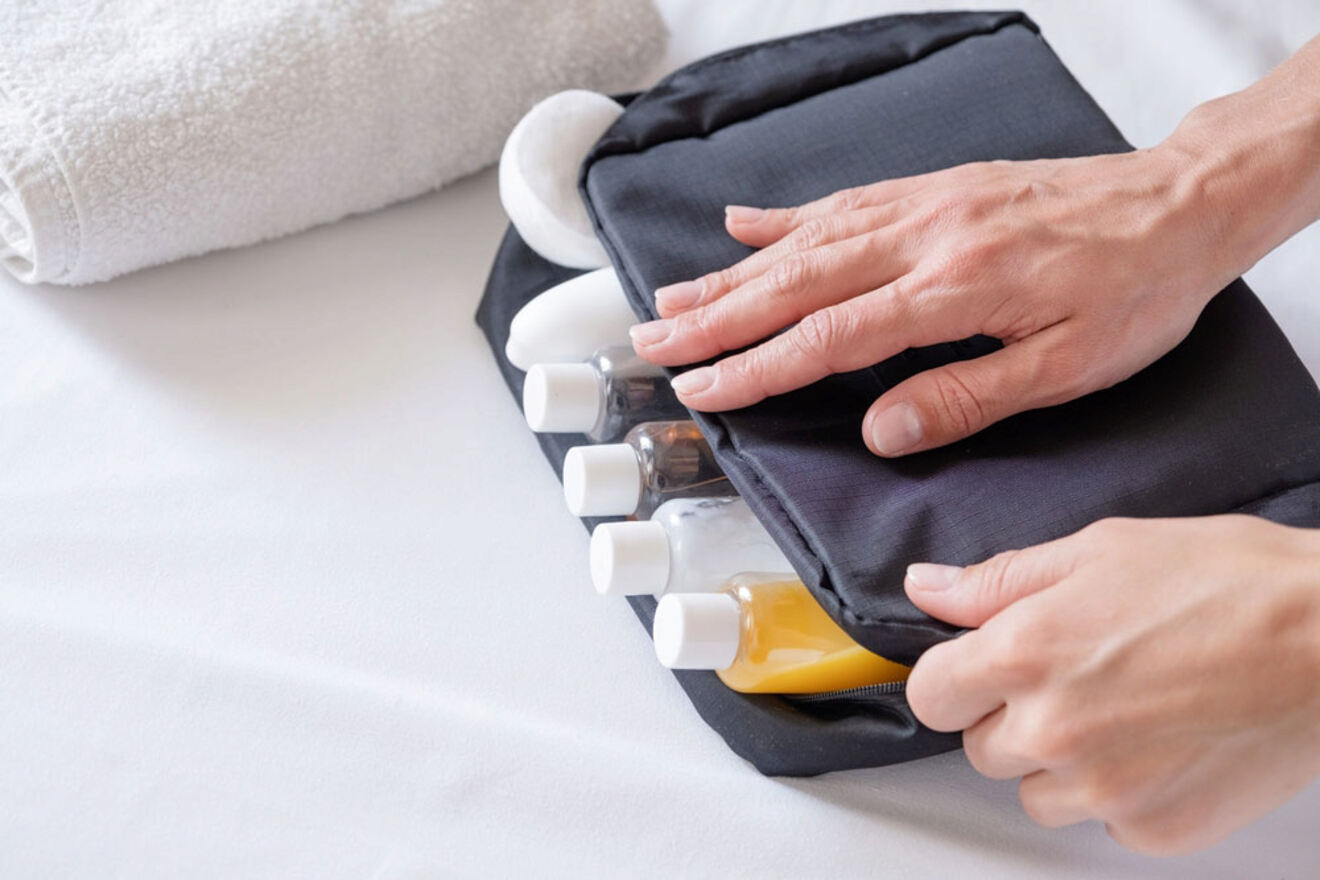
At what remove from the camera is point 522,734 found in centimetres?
70

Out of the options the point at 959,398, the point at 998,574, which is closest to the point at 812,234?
the point at 959,398

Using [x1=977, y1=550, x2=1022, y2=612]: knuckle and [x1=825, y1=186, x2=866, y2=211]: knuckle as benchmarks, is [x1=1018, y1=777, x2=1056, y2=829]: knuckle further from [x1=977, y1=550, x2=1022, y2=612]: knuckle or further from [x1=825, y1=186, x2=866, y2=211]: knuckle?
[x1=825, y1=186, x2=866, y2=211]: knuckle

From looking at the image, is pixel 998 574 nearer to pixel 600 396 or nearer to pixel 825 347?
pixel 825 347

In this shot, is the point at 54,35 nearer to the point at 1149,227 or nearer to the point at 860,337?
the point at 860,337

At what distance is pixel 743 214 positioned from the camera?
792 millimetres

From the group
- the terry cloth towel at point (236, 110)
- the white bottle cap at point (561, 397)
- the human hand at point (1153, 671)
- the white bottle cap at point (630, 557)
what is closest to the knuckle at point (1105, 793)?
the human hand at point (1153, 671)

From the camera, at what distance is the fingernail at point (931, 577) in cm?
61

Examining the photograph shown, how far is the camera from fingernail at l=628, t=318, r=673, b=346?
72cm

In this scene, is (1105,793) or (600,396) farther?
(600,396)

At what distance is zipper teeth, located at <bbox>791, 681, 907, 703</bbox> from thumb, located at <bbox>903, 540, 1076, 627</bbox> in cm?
6

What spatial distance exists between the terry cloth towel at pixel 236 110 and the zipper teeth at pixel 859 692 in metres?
0.52

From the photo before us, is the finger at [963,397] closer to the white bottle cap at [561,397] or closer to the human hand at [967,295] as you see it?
the human hand at [967,295]

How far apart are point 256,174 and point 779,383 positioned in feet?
1.40

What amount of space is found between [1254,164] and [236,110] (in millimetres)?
674
